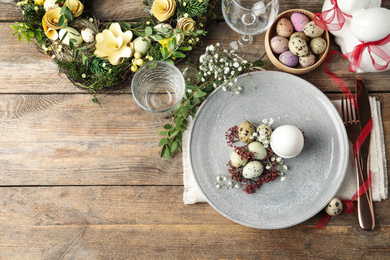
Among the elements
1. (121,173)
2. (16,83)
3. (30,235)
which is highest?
(16,83)

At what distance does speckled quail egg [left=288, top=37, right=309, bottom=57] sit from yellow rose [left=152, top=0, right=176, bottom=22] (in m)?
0.34

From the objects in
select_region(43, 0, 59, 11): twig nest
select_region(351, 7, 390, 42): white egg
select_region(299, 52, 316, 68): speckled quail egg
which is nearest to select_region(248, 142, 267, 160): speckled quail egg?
select_region(299, 52, 316, 68): speckled quail egg

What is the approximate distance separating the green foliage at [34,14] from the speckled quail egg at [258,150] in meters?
0.68

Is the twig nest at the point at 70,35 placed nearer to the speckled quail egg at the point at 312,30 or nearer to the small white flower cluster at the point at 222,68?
the small white flower cluster at the point at 222,68

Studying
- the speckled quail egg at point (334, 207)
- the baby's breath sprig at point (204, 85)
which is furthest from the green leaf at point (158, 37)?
the speckled quail egg at point (334, 207)

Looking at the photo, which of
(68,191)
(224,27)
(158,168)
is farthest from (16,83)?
(224,27)

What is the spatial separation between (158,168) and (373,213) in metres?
0.61

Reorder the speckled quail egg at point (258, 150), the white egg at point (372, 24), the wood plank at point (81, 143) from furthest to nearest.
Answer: the wood plank at point (81, 143) < the speckled quail egg at point (258, 150) < the white egg at point (372, 24)

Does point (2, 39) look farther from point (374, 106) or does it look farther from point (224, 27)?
point (374, 106)

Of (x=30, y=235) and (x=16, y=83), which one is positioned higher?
(x=16, y=83)

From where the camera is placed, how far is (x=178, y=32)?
84cm

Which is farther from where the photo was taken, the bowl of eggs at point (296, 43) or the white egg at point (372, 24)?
the bowl of eggs at point (296, 43)

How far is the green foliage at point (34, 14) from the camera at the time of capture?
87 cm

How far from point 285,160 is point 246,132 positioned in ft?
0.44
